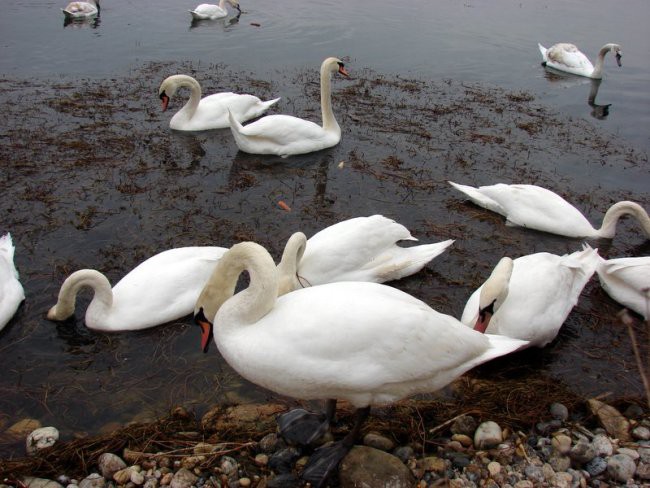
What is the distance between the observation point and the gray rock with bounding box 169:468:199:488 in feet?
13.2

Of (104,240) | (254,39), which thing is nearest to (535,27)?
(254,39)

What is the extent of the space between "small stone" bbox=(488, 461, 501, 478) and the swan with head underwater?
0.66 meters

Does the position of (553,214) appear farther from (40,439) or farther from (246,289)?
(40,439)

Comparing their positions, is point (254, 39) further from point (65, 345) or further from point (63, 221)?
point (65, 345)

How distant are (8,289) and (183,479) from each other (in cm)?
313

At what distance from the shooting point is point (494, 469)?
4137 millimetres

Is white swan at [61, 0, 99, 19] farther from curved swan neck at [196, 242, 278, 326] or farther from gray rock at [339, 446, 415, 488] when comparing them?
gray rock at [339, 446, 415, 488]

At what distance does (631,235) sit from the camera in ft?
28.4

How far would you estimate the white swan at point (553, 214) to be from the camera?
26.2 feet

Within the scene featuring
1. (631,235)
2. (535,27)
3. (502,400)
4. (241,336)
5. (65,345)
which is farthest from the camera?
(535,27)

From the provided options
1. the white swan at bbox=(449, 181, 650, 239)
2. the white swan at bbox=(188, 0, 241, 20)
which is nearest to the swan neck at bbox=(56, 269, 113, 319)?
the white swan at bbox=(449, 181, 650, 239)

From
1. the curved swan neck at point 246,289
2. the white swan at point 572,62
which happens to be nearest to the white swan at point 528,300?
the curved swan neck at point 246,289

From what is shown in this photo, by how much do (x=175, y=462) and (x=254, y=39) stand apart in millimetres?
16905

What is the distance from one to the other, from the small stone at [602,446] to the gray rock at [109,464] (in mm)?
3489
